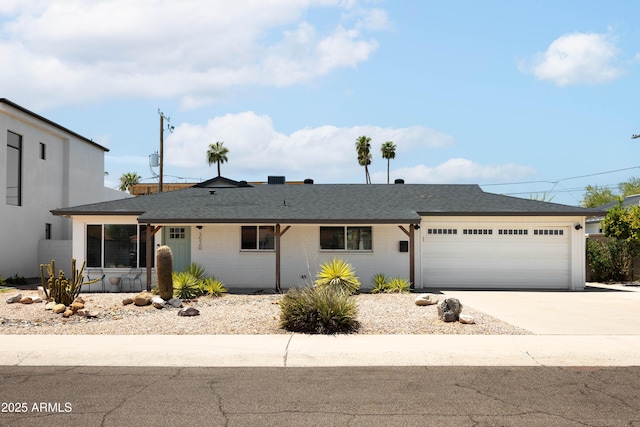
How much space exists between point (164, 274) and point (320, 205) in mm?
7900

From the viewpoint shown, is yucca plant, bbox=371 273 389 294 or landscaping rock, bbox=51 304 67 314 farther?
yucca plant, bbox=371 273 389 294

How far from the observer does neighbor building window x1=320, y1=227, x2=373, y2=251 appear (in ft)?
70.6

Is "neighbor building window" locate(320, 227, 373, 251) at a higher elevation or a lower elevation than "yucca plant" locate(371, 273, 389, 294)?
higher

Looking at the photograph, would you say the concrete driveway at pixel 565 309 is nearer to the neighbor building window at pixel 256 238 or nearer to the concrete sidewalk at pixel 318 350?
the concrete sidewalk at pixel 318 350

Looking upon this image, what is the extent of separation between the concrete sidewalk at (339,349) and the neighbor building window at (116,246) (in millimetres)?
9748

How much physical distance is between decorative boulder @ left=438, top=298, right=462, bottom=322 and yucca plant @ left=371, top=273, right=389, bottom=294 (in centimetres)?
685

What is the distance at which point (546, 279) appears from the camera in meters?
21.5

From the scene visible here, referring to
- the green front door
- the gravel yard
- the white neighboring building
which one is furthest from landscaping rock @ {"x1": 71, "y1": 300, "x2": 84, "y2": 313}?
the white neighboring building

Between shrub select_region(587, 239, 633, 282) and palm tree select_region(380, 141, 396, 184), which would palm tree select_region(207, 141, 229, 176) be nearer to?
palm tree select_region(380, 141, 396, 184)

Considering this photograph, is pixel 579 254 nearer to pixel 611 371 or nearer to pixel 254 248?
pixel 254 248

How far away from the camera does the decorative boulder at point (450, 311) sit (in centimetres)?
1239

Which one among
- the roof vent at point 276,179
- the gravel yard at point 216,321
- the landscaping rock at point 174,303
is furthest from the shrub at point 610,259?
the landscaping rock at point 174,303

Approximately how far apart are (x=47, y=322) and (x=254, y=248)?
31.1ft

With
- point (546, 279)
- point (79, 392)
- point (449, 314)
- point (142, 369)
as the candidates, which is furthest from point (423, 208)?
point (79, 392)
